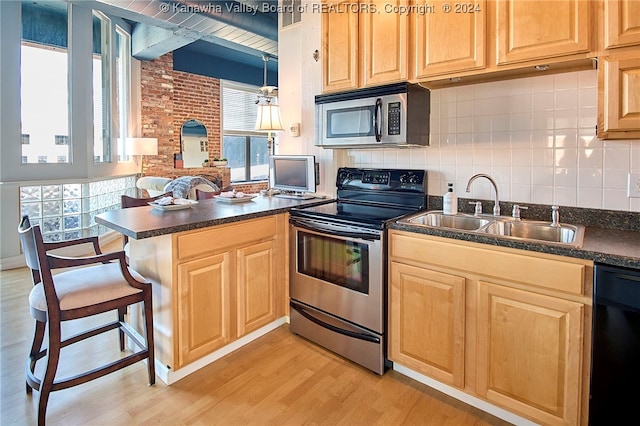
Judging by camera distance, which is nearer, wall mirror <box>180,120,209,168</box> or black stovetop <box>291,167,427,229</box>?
black stovetop <box>291,167,427,229</box>

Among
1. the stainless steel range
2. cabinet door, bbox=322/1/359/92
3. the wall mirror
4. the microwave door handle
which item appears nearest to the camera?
the stainless steel range

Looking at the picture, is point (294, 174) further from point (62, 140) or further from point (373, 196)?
point (62, 140)

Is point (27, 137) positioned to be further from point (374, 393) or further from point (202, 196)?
point (374, 393)

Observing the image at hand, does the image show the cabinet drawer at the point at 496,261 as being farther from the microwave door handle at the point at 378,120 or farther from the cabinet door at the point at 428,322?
the microwave door handle at the point at 378,120

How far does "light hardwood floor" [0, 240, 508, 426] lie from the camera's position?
1.83 metres

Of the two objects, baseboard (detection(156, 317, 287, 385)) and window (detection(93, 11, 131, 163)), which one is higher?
window (detection(93, 11, 131, 163))

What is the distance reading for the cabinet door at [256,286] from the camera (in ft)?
7.93

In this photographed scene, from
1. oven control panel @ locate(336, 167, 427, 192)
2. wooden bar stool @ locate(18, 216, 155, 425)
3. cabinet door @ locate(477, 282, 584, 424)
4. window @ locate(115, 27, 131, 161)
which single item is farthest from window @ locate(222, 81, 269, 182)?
cabinet door @ locate(477, 282, 584, 424)

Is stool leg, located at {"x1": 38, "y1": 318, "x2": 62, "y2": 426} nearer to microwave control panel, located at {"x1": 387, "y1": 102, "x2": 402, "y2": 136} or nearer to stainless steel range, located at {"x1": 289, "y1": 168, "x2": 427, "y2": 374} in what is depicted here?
stainless steel range, located at {"x1": 289, "y1": 168, "x2": 427, "y2": 374}

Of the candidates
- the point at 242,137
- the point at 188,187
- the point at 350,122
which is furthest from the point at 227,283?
the point at 242,137

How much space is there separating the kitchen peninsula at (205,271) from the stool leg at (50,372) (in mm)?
494

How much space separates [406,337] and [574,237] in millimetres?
971

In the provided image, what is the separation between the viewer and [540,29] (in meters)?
1.82

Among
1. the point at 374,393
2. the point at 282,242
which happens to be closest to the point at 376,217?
the point at 282,242
